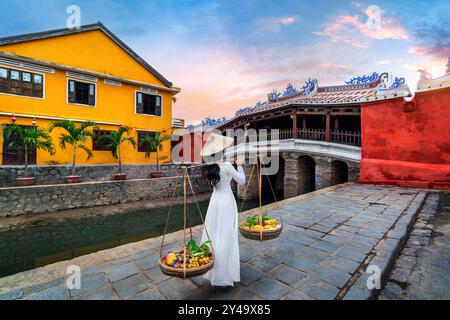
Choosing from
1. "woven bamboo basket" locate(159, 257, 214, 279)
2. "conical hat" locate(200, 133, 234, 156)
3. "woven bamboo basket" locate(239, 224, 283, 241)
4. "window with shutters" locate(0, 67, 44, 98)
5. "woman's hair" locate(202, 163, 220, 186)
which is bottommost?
"woven bamboo basket" locate(159, 257, 214, 279)

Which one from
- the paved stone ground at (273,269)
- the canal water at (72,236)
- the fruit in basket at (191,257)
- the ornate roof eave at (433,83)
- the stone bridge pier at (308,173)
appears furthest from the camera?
the stone bridge pier at (308,173)

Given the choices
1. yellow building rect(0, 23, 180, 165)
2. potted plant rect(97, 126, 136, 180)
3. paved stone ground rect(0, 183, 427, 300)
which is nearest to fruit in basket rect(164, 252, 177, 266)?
paved stone ground rect(0, 183, 427, 300)

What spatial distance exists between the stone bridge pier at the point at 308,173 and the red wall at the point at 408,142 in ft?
3.47

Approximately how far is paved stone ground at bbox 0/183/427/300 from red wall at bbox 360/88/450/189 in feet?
16.3

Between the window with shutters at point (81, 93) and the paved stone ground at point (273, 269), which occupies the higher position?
the window with shutters at point (81, 93)

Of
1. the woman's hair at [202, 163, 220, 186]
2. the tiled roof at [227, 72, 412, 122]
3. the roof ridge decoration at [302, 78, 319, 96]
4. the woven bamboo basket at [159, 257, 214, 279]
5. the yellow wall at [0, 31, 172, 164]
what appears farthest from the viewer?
the roof ridge decoration at [302, 78, 319, 96]

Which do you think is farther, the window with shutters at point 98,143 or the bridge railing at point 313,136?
the window with shutters at point 98,143

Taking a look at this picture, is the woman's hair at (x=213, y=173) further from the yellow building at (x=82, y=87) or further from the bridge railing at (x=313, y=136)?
the yellow building at (x=82, y=87)

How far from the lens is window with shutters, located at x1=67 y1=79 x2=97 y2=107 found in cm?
1251

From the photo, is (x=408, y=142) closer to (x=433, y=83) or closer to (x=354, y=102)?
(x=433, y=83)

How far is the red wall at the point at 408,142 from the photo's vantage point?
812 cm

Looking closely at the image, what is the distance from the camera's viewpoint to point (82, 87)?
1294 cm

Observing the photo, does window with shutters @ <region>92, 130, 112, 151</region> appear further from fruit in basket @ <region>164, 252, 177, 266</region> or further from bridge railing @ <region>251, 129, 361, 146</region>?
fruit in basket @ <region>164, 252, 177, 266</region>

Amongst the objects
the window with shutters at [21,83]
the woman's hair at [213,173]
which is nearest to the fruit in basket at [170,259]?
the woman's hair at [213,173]
